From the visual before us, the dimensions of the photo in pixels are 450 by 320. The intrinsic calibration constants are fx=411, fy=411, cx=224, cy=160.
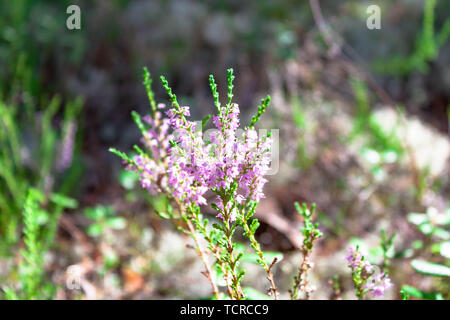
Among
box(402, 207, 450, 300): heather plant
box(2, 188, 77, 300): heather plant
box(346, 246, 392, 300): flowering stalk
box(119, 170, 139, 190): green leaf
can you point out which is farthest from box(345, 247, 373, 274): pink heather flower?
box(119, 170, 139, 190): green leaf

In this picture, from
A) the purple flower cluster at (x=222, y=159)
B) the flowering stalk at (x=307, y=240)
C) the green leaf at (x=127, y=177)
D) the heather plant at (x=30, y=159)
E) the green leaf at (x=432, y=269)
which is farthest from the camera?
the heather plant at (x=30, y=159)

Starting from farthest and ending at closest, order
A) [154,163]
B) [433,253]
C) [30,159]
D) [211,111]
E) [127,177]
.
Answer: [211,111] < [30,159] < [127,177] < [433,253] < [154,163]

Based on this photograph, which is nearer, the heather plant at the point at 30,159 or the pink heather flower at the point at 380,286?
the pink heather flower at the point at 380,286

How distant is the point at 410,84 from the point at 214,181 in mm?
3449

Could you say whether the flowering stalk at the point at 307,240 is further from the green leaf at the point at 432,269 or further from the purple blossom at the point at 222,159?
the green leaf at the point at 432,269

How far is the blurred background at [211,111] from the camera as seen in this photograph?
221cm

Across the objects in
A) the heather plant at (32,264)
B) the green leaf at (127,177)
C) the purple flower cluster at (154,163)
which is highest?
the purple flower cluster at (154,163)

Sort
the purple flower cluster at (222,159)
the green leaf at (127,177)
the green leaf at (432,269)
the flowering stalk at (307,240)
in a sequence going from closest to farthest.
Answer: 1. the purple flower cluster at (222,159)
2. the flowering stalk at (307,240)
3. the green leaf at (432,269)
4. the green leaf at (127,177)

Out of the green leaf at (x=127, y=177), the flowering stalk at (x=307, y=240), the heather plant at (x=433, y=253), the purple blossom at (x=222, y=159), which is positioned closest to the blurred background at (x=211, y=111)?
the heather plant at (x=433, y=253)

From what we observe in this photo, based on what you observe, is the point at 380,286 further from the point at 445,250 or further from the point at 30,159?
the point at 30,159

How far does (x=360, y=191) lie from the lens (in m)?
2.54

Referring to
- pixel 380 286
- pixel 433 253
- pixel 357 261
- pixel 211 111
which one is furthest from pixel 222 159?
pixel 211 111

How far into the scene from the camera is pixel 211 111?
129 inches
